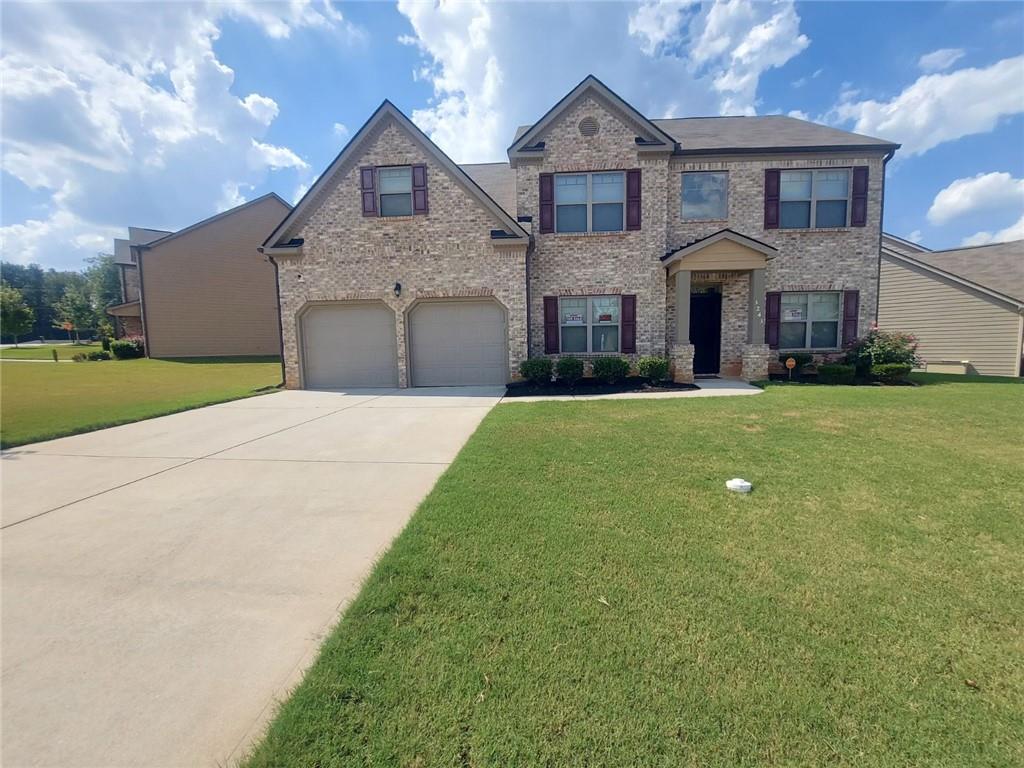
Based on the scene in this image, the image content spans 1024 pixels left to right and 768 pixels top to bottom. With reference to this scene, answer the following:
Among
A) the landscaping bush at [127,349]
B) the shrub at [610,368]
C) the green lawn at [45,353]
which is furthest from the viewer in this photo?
the green lawn at [45,353]

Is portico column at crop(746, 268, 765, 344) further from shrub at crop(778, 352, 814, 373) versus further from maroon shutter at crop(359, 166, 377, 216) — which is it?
maroon shutter at crop(359, 166, 377, 216)

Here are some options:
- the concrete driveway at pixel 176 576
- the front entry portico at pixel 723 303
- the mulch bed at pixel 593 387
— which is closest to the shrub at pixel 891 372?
the front entry portico at pixel 723 303

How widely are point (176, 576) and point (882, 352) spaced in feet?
52.3

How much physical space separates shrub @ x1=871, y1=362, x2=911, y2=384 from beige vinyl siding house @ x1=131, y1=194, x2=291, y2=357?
1077 inches

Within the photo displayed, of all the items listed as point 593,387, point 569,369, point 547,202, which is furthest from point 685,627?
point 547,202

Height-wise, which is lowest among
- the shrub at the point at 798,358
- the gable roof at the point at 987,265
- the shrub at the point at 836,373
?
the shrub at the point at 836,373

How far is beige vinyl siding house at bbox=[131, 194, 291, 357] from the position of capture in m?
25.0

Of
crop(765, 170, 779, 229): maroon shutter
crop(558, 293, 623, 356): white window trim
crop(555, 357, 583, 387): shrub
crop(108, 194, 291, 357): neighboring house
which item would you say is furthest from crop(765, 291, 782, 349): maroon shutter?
crop(108, 194, 291, 357): neighboring house

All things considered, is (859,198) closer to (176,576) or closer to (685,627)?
(685,627)

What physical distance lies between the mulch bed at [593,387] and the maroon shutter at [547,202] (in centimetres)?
473

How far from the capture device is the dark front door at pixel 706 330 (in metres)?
14.1

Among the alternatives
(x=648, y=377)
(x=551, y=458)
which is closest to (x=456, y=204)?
(x=648, y=377)

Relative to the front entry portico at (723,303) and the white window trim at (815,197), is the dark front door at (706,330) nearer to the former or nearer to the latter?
the front entry portico at (723,303)

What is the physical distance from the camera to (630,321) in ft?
43.5
